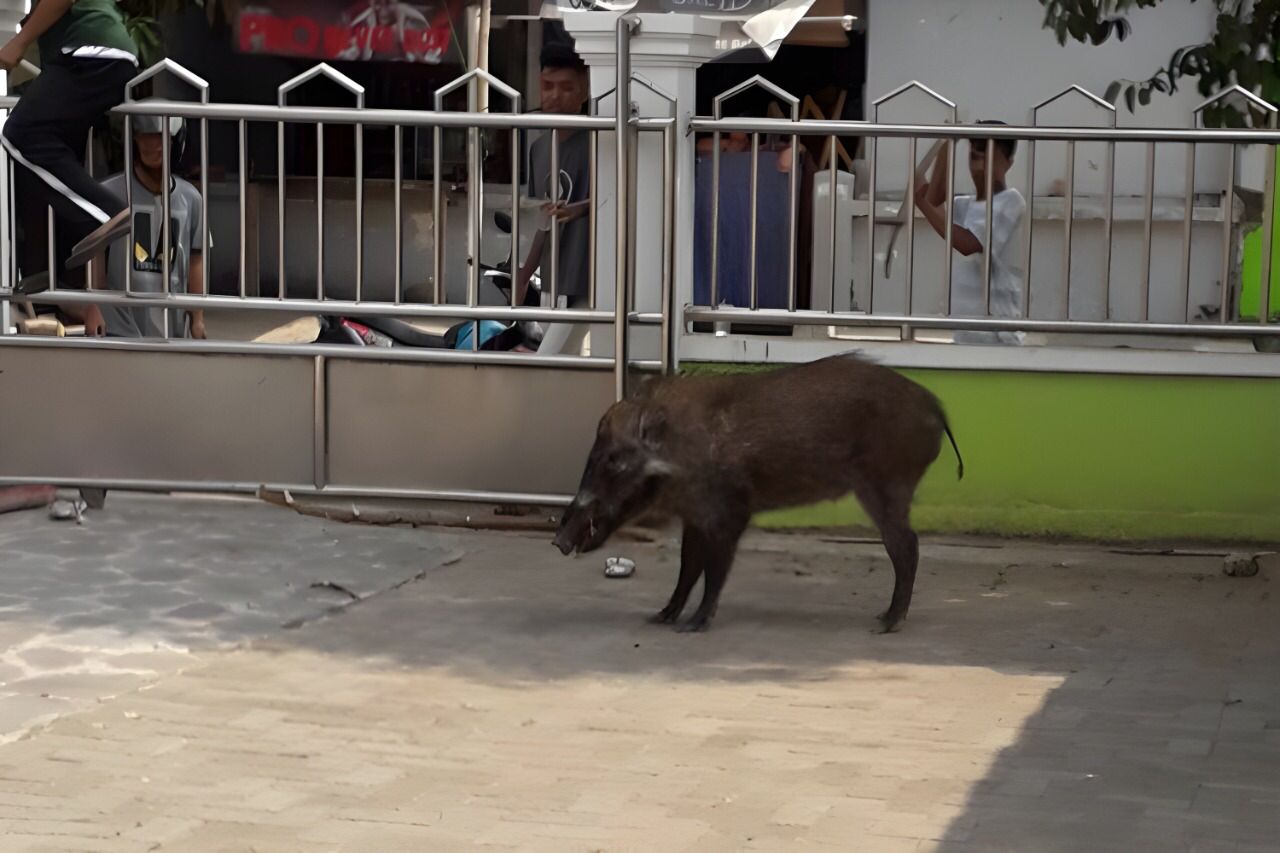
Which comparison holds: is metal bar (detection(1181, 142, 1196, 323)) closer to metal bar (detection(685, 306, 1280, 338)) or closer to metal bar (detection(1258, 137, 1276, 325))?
metal bar (detection(685, 306, 1280, 338))

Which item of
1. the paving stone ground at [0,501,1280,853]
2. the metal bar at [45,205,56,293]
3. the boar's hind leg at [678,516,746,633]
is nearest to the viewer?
the paving stone ground at [0,501,1280,853]

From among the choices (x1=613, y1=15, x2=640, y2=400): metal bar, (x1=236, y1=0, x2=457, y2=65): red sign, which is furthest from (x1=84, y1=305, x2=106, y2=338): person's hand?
(x1=236, y1=0, x2=457, y2=65): red sign

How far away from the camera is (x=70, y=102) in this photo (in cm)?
776

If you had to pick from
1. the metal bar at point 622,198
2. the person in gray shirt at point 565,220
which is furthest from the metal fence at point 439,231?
the person in gray shirt at point 565,220

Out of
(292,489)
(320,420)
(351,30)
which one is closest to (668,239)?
(320,420)

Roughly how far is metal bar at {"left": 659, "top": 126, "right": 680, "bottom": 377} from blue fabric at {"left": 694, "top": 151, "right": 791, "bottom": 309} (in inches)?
18.9

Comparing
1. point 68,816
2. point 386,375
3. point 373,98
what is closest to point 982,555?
point 386,375

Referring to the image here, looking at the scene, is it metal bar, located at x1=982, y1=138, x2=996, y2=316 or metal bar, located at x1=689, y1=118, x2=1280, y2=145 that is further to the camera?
metal bar, located at x1=982, y1=138, x2=996, y2=316

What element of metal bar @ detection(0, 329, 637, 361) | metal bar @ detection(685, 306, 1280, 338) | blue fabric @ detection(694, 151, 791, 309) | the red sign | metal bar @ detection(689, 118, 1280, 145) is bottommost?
metal bar @ detection(0, 329, 637, 361)

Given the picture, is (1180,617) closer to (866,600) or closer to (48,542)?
(866,600)

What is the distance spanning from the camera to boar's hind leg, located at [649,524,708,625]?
21.9 feet

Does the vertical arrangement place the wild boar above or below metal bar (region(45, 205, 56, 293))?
below

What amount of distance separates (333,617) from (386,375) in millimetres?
1509

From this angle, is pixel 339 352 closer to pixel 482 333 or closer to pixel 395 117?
pixel 395 117
